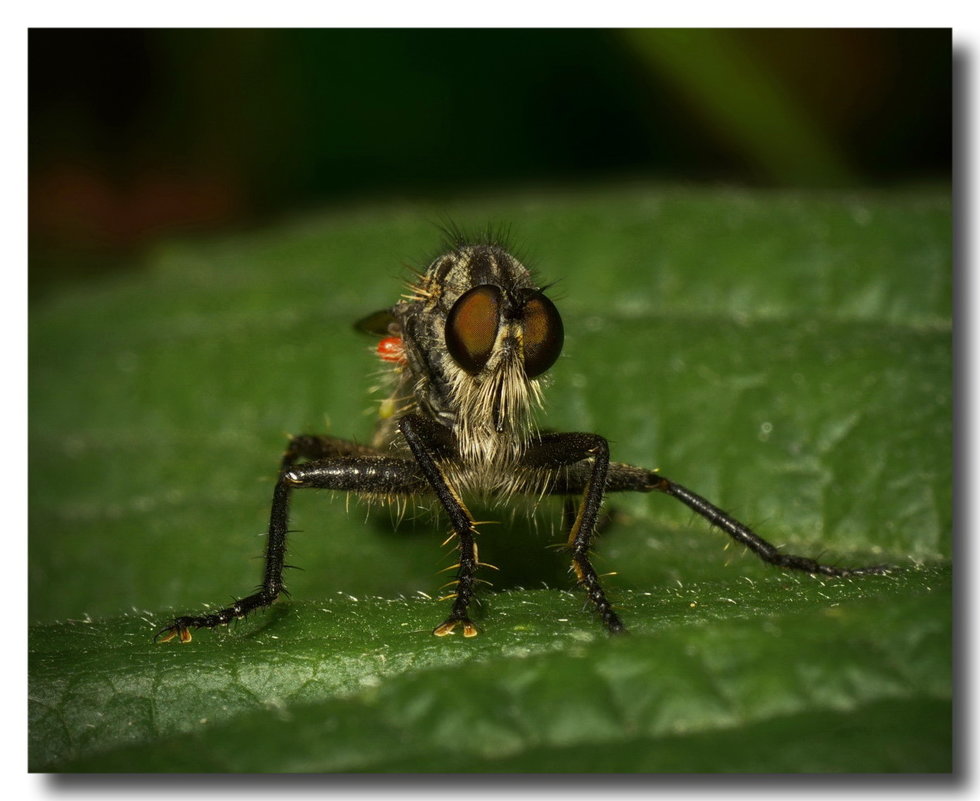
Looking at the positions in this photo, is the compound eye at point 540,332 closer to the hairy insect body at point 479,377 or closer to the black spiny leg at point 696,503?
the hairy insect body at point 479,377

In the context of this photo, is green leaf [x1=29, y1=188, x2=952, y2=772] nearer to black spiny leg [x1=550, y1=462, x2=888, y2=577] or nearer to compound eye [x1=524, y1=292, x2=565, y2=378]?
black spiny leg [x1=550, y1=462, x2=888, y2=577]

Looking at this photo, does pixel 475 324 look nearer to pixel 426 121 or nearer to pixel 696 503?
pixel 696 503

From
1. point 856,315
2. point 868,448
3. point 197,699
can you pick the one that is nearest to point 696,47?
point 856,315

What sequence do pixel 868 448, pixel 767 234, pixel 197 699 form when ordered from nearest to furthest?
pixel 197 699
pixel 868 448
pixel 767 234

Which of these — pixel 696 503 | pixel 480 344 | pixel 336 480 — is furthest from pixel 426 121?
pixel 696 503

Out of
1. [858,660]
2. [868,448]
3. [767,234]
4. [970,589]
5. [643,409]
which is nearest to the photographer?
[858,660]

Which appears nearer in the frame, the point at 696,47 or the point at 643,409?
the point at 643,409
